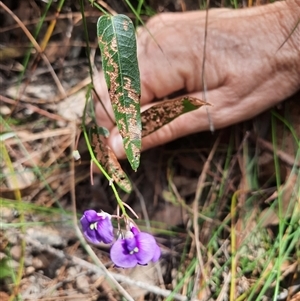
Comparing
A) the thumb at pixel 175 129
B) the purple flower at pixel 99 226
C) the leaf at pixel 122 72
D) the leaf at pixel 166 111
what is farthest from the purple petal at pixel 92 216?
the thumb at pixel 175 129

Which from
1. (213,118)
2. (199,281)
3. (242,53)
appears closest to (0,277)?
(199,281)

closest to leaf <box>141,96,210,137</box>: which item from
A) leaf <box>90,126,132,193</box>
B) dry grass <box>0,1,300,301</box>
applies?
leaf <box>90,126,132,193</box>

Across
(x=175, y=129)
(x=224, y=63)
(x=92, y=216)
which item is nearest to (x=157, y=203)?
(x=175, y=129)

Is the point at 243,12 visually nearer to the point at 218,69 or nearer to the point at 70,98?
the point at 218,69

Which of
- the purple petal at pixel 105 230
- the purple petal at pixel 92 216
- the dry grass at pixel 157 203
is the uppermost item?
the purple petal at pixel 92 216

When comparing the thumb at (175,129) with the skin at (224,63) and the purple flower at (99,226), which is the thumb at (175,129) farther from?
the purple flower at (99,226)

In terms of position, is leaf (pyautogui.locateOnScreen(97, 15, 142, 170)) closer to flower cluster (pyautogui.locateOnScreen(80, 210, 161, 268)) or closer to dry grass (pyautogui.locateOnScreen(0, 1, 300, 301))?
flower cluster (pyautogui.locateOnScreen(80, 210, 161, 268))
